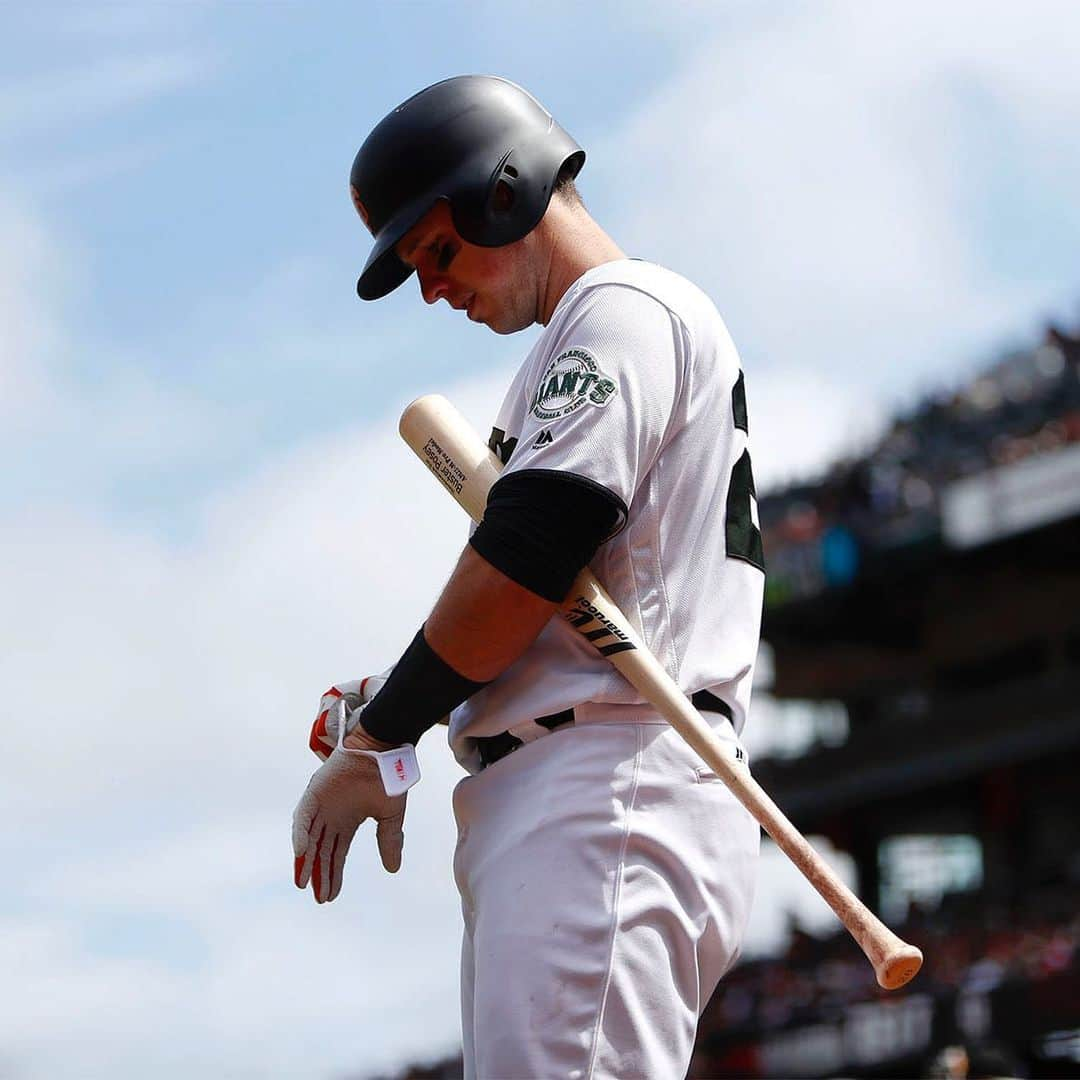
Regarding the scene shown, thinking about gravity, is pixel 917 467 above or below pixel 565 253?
above

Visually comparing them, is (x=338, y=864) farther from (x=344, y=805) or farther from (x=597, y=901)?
(x=597, y=901)

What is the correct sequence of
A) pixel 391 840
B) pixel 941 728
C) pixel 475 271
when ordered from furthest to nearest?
pixel 941 728 → pixel 475 271 → pixel 391 840

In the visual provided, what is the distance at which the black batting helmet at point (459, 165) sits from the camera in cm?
346

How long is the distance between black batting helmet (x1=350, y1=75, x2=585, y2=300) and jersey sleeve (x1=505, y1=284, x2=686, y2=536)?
0.27m

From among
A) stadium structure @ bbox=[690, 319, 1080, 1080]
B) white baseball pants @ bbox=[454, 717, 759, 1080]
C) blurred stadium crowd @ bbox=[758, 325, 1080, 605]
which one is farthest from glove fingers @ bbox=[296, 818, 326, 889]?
blurred stadium crowd @ bbox=[758, 325, 1080, 605]

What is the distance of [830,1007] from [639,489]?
2410cm

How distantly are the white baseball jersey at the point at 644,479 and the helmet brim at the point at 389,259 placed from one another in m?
0.31

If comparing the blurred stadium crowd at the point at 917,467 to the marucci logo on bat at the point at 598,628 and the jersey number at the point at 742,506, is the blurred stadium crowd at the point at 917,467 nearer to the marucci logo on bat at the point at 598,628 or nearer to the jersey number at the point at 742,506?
the jersey number at the point at 742,506

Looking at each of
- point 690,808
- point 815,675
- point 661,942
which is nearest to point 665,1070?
point 661,942

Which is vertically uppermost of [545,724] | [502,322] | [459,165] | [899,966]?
[459,165]

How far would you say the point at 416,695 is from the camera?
320 centimetres

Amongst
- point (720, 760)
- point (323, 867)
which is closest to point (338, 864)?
point (323, 867)

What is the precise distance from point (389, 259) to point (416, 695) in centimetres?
79

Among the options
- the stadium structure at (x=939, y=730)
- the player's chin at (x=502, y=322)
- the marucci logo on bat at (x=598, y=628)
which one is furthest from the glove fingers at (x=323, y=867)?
the stadium structure at (x=939, y=730)
